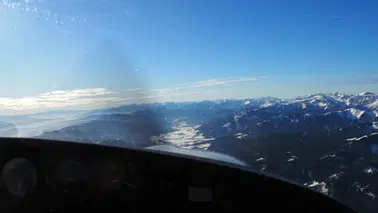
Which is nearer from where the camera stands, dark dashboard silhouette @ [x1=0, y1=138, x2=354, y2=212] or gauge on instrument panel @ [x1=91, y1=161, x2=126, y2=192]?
dark dashboard silhouette @ [x1=0, y1=138, x2=354, y2=212]

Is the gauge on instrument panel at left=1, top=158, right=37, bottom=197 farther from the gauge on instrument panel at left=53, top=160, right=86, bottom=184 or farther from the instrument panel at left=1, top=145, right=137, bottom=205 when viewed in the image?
the gauge on instrument panel at left=53, top=160, right=86, bottom=184

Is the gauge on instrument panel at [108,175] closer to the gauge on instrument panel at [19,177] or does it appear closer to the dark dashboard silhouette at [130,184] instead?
the dark dashboard silhouette at [130,184]

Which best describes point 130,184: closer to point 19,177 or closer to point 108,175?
point 108,175

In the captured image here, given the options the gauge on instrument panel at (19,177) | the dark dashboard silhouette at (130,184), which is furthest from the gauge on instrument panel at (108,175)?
the gauge on instrument panel at (19,177)

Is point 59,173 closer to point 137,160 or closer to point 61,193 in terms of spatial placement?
point 61,193

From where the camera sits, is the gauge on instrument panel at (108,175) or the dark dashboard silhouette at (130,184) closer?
the dark dashboard silhouette at (130,184)

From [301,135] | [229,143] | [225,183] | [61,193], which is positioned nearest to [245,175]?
[225,183]

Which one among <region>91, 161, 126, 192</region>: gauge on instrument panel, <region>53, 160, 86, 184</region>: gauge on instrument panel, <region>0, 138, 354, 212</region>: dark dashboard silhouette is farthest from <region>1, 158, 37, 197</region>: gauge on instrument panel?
<region>91, 161, 126, 192</region>: gauge on instrument panel
